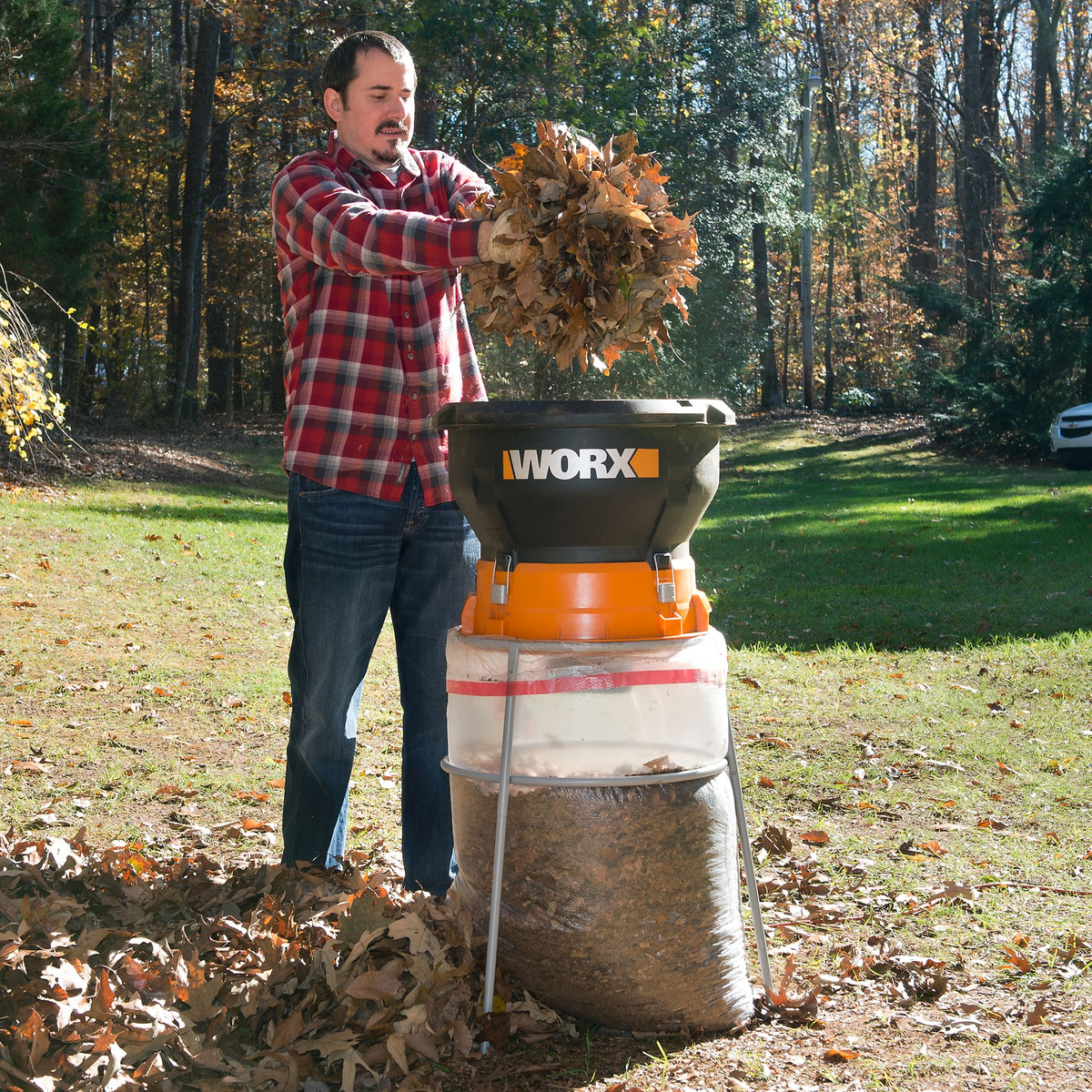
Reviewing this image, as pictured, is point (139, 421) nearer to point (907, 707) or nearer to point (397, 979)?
point (907, 707)

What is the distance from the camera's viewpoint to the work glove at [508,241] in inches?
107

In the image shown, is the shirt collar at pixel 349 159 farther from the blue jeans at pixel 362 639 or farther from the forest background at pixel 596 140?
the forest background at pixel 596 140

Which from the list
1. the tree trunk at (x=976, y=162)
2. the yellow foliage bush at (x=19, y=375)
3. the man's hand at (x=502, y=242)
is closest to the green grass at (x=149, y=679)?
the yellow foliage bush at (x=19, y=375)

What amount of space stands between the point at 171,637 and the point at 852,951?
6.05 m

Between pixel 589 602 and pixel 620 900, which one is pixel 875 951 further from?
pixel 589 602

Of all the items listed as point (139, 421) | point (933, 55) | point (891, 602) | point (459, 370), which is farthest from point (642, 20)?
point (459, 370)

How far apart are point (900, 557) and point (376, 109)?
948 cm

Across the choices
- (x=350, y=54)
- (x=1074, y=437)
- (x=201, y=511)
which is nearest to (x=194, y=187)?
(x=201, y=511)

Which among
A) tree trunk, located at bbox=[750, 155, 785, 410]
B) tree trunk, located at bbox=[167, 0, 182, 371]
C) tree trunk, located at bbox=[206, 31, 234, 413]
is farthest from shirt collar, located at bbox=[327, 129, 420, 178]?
tree trunk, located at bbox=[750, 155, 785, 410]

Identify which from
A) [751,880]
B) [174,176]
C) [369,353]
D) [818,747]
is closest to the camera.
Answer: [751,880]

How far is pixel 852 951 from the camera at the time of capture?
11.3 feet

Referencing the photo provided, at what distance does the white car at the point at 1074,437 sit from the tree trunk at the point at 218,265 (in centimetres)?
1659

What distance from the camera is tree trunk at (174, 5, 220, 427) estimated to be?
22.2 metres

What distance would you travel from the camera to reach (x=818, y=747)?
19.4ft
